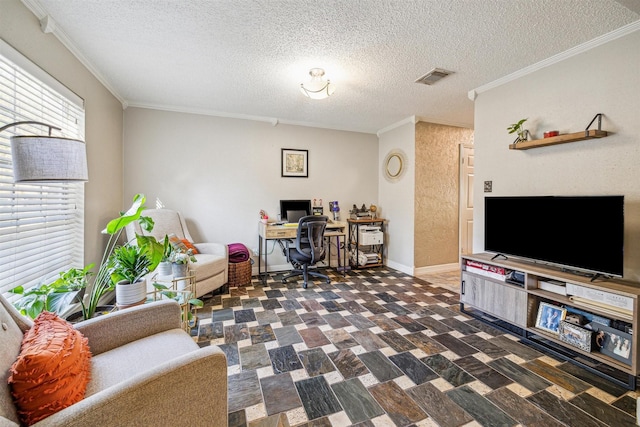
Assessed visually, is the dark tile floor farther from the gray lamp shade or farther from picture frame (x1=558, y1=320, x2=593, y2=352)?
the gray lamp shade

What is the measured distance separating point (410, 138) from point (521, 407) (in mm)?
3470

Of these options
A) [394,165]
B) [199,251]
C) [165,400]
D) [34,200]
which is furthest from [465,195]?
[34,200]

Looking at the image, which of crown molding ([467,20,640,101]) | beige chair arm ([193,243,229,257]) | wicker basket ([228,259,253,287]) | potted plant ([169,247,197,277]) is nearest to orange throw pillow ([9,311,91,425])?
potted plant ([169,247,197,277])

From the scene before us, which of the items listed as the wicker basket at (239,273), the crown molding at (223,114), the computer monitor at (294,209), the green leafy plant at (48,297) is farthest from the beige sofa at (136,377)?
the crown molding at (223,114)

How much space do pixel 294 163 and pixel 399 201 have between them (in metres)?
1.82

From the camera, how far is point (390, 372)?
1789 mm

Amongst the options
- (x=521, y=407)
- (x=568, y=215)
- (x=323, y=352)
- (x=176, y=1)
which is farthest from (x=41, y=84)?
(x=568, y=215)

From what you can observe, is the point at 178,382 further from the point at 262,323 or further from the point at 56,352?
the point at 262,323

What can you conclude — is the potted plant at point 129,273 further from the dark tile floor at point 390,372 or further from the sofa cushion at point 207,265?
the sofa cushion at point 207,265

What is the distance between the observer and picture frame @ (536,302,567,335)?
6.60 feet

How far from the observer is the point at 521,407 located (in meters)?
1.49

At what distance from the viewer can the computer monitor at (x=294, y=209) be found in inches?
163

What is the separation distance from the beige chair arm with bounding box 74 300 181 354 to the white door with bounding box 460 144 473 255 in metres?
4.25

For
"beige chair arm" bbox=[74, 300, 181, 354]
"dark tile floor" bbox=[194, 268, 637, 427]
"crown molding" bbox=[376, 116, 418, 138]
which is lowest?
"dark tile floor" bbox=[194, 268, 637, 427]
